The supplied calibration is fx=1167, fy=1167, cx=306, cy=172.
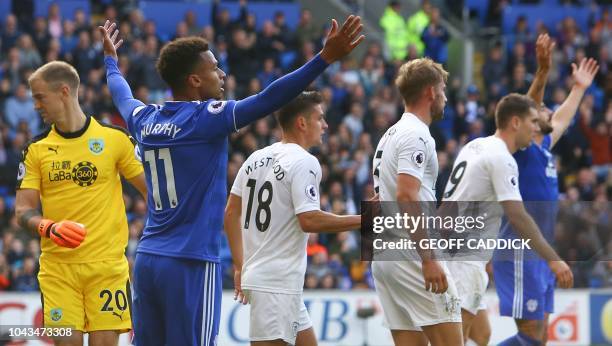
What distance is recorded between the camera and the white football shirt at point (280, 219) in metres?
7.93

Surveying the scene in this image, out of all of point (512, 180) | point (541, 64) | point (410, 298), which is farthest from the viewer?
point (541, 64)

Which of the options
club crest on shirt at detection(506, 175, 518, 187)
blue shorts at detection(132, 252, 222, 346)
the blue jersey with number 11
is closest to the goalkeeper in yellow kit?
blue shorts at detection(132, 252, 222, 346)

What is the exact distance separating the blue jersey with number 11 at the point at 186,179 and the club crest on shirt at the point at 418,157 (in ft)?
4.41

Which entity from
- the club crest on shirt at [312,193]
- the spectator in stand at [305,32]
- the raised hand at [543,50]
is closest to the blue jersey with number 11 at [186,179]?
the club crest on shirt at [312,193]

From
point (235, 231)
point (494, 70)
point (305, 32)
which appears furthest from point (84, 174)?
point (494, 70)

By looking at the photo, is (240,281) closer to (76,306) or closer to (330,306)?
(76,306)

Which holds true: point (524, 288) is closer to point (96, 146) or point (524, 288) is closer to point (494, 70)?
point (96, 146)

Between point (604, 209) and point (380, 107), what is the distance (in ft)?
14.3

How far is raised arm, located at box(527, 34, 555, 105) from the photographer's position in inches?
408

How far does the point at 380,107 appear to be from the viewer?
2053 cm

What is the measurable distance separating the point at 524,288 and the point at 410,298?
93.0 inches

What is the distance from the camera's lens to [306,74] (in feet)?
20.6

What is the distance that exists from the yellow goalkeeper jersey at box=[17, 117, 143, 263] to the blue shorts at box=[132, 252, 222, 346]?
1.19m

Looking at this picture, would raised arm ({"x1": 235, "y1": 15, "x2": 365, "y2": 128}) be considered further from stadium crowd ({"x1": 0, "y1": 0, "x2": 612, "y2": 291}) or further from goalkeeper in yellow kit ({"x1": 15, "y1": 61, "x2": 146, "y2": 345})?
stadium crowd ({"x1": 0, "y1": 0, "x2": 612, "y2": 291})
